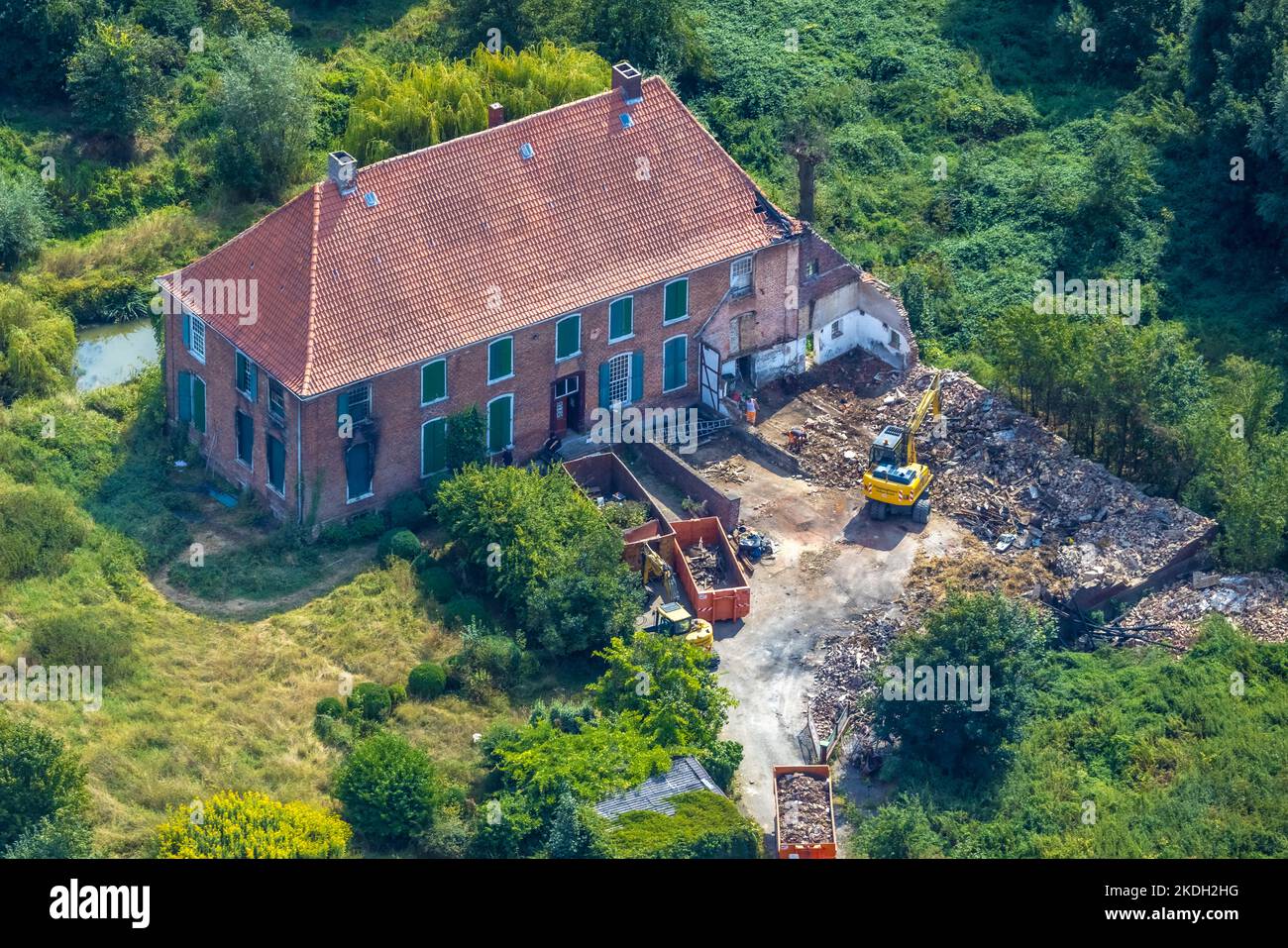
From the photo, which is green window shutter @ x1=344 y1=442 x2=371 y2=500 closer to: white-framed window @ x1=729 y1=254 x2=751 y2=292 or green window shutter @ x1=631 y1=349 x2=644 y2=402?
green window shutter @ x1=631 y1=349 x2=644 y2=402

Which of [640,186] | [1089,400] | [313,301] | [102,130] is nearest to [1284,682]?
[1089,400]

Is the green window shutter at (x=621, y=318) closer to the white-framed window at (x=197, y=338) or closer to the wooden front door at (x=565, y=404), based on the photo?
the wooden front door at (x=565, y=404)

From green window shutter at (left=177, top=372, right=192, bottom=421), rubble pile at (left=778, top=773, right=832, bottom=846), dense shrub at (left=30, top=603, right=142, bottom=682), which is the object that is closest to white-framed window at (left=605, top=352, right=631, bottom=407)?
green window shutter at (left=177, top=372, right=192, bottom=421)

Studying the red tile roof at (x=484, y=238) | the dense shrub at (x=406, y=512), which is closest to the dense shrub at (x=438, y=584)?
the dense shrub at (x=406, y=512)

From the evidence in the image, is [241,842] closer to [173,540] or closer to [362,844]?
[362,844]

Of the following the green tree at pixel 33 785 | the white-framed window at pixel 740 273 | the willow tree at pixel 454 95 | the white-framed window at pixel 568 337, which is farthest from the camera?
the willow tree at pixel 454 95

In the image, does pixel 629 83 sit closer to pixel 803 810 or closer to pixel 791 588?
pixel 791 588
